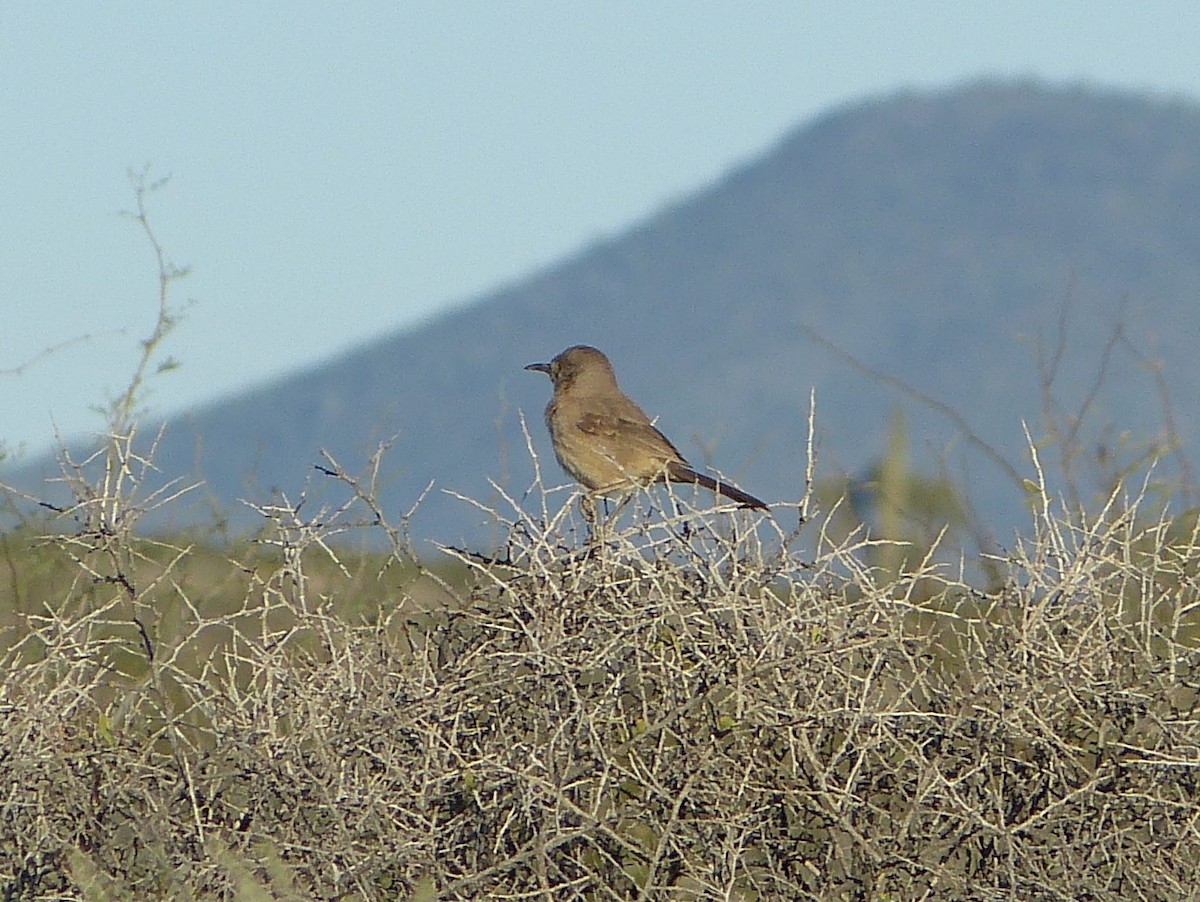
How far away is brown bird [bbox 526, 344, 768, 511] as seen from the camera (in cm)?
643

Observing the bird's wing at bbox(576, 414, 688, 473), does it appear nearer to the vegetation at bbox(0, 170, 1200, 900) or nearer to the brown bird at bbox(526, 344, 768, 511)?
the brown bird at bbox(526, 344, 768, 511)

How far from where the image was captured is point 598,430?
6.64 metres

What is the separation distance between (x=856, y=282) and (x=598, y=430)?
126 meters

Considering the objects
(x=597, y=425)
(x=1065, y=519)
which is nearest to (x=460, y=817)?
(x=1065, y=519)

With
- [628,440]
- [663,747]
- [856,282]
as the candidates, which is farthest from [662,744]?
[856,282]

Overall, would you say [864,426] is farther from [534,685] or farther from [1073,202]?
[534,685]

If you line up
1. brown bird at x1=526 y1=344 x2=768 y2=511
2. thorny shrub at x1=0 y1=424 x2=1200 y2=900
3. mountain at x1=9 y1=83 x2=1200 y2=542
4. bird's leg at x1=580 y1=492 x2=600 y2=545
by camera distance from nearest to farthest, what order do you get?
thorny shrub at x1=0 y1=424 x2=1200 y2=900 < bird's leg at x1=580 y1=492 x2=600 y2=545 < brown bird at x1=526 y1=344 x2=768 y2=511 < mountain at x1=9 y1=83 x2=1200 y2=542

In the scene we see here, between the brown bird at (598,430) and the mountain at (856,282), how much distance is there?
68.1 meters

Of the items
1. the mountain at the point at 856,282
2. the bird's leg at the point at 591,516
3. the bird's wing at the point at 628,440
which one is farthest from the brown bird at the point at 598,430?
the mountain at the point at 856,282

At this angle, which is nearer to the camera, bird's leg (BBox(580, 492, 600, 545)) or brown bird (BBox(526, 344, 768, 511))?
bird's leg (BBox(580, 492, 600, 545))

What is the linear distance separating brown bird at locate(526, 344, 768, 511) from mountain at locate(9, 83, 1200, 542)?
223ft

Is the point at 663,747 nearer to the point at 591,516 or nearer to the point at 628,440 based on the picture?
the point at 591,516

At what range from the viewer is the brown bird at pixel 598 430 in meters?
6.43

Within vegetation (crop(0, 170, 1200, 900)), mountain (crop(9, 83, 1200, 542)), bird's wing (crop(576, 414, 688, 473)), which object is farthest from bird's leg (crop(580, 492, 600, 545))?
mountain (crop(9, 83, 1200, 542))
